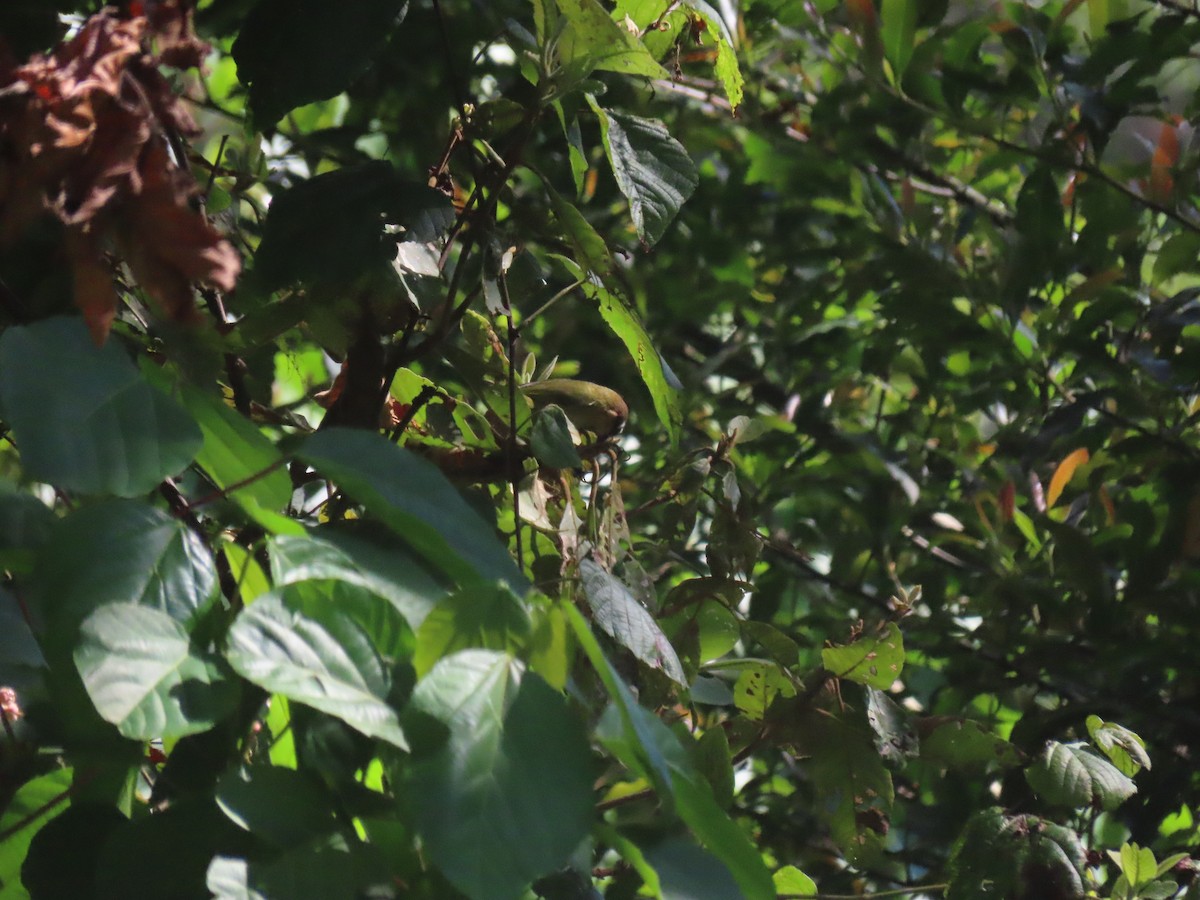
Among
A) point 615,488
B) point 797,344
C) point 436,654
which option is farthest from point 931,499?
point 436,654

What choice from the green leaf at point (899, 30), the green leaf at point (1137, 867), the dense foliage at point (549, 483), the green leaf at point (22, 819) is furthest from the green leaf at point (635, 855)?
the green leaf at point (899, 30)

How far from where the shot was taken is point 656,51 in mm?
644

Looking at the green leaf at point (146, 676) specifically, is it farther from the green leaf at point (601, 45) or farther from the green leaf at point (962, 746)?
the green leaf at point (962, 746)

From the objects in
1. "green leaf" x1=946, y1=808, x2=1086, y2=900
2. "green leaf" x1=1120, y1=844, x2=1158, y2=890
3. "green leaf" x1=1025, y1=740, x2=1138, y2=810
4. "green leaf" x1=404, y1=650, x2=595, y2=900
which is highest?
"green leaf" x1=404, y1=650, x2=595, y2=900

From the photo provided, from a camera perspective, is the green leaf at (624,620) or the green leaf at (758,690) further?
the green leaf at (758,690)

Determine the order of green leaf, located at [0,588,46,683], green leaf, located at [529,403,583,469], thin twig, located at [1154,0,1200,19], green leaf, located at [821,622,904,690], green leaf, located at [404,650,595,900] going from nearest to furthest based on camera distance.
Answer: green leaf, located at [404,650,595,900], green leaf, located at [0,588,46,683], green leaf, located at [529,403,583,469], green leaf, located at [821,622,904,690], thin twig, located at [1154,0,1200,19]

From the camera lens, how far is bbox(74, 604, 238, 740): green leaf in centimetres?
35

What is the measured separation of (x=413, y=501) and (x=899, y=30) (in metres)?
1.03

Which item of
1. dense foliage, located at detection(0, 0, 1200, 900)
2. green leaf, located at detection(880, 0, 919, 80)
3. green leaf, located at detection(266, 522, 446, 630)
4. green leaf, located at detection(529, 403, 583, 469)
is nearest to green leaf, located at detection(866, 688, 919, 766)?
dense foliage, located at detection(0, 0, 1200, 900)

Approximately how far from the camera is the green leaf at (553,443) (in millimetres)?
566

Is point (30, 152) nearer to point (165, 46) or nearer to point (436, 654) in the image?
point (165, 46)

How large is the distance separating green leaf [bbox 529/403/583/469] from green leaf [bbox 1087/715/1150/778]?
43cm

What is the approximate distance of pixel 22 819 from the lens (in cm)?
46

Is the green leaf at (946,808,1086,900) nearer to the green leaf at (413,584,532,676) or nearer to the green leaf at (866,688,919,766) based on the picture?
the green leaf at (866,688,919,766)
